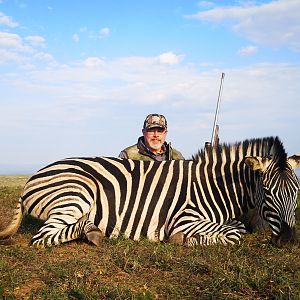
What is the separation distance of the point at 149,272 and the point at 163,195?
1.77m

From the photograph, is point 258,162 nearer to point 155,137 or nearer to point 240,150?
point 240,150

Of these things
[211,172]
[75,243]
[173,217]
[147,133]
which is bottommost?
[75,243]

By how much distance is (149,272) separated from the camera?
3.72 m

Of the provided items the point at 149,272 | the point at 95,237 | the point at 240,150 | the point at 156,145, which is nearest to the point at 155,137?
the point at 156,145

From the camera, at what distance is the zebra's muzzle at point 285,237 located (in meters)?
4.60

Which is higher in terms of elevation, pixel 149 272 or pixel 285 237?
pixel 285 237

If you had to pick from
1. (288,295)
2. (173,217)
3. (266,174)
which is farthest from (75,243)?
(288,295)

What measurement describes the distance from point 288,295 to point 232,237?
6.60ft

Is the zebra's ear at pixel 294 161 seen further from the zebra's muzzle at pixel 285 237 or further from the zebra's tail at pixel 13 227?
the zebra's tail at pixel 13 227

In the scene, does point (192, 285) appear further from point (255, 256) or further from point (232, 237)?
point (232, 237)

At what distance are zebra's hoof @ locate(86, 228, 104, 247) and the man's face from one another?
2916mm

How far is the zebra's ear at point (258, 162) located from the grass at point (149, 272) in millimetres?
850

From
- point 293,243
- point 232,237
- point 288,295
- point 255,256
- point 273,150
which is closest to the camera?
point 288,295

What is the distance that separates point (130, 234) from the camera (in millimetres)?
5309
